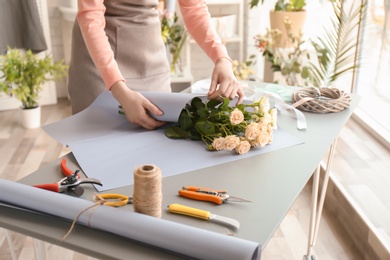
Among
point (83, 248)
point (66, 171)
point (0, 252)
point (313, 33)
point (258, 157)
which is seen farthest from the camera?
point (313, 33)

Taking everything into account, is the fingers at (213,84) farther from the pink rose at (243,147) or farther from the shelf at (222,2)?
the shelf at (222,2)

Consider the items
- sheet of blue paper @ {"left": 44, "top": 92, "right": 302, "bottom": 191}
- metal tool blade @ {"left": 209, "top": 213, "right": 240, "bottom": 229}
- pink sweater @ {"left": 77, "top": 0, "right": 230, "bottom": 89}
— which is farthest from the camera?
pink sweater @ {"left": 77, "top": 0, "right": 230, "bottom": 89}

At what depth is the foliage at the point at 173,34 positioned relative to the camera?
387cm

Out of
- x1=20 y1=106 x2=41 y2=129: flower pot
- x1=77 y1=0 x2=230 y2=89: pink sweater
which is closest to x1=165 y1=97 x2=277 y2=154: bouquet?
x1=77 y1=0 x2=230 y2=89: pink sweater

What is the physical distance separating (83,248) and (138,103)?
568 millimetres

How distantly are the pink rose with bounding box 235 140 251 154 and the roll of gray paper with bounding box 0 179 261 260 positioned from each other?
1.43ft

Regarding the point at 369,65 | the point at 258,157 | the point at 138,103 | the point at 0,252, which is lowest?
the point at 0,252

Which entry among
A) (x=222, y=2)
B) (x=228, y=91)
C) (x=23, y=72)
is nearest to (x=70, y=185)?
(x=228, y=91)

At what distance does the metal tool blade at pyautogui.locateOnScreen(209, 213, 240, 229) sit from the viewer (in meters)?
0.96

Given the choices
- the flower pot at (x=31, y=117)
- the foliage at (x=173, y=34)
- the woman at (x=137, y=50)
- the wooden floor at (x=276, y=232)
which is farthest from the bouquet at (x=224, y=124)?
the flower pot at (x=31, y=117)

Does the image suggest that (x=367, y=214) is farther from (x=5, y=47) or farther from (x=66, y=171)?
(x=5, y=47)

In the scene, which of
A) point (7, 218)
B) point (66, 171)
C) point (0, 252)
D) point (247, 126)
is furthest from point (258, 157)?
point (0, 252)

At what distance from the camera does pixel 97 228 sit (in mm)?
937

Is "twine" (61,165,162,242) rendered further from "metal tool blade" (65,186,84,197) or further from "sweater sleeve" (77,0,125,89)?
"sweater sleeve" (77,0,125,89)
